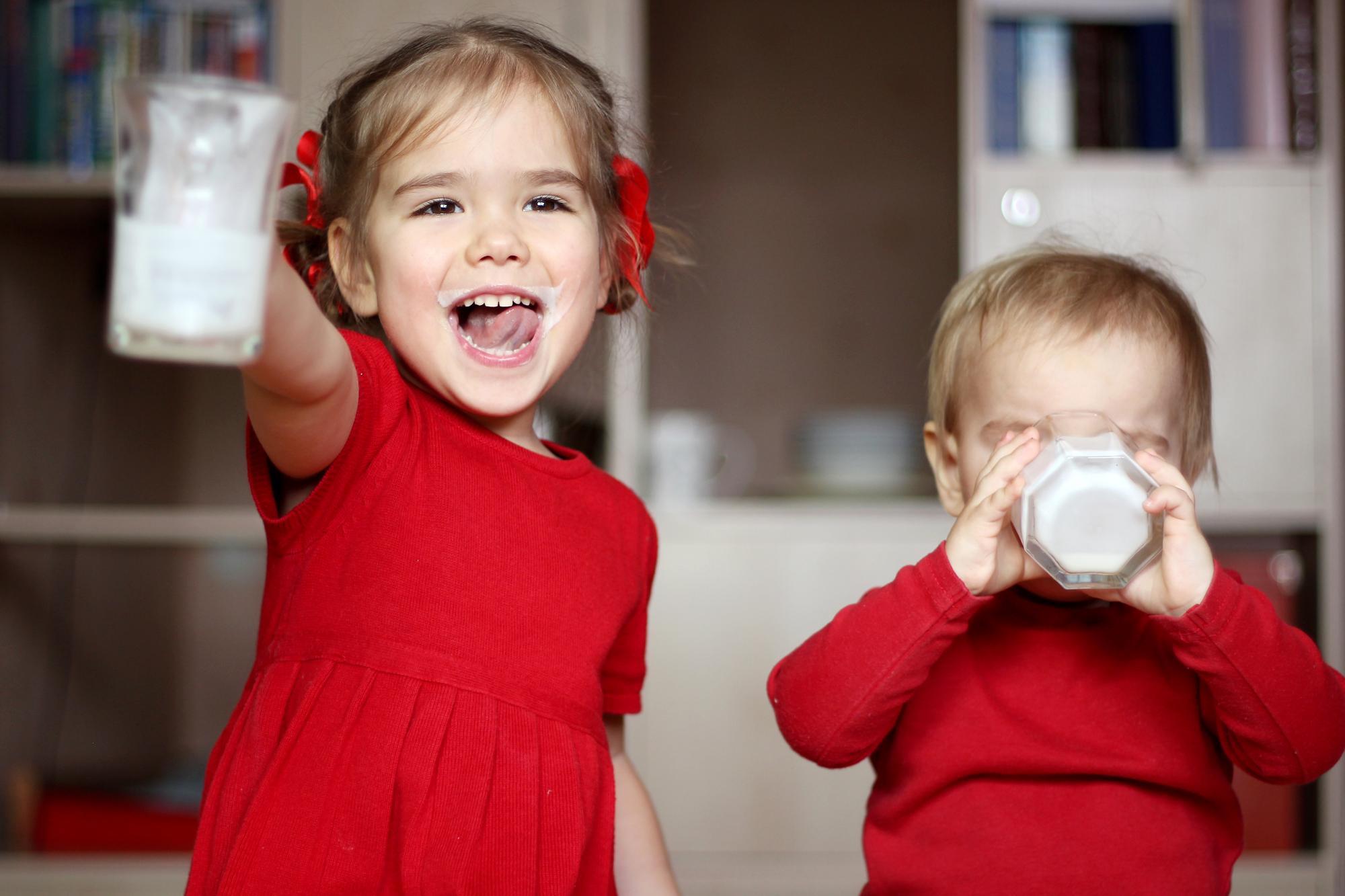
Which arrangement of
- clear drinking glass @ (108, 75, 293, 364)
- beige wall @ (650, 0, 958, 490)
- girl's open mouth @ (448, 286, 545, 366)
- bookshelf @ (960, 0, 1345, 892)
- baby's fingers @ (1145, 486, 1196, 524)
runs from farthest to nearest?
beige wall @ (650, 0, 958, 490)
bookshelf @ (960, 0, 1345, 892)
girl's open mouth @ (448, 286, 545, 366)
baby's fingers @ (1145, 486, 1196, 524)
clear drinking glass @ (108, 75, 293, 364)

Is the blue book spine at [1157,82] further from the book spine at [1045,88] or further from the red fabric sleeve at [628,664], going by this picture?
the red fabric sleeve at [628,664]

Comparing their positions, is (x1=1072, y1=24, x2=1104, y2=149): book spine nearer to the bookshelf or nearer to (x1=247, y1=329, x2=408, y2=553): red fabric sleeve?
the bookshelf

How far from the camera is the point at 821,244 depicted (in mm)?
2666

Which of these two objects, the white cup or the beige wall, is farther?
the beige wall

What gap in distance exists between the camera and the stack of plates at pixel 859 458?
2129mm

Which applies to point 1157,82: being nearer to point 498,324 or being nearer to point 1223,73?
point 1223,73

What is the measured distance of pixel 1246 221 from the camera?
201 cm

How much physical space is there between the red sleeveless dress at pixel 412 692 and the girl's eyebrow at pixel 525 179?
0.38ft

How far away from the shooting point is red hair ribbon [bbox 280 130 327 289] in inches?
37.1

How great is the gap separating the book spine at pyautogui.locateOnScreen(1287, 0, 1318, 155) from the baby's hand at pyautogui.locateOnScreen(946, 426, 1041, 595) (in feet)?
5.06

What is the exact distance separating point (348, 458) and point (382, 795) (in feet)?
0.70

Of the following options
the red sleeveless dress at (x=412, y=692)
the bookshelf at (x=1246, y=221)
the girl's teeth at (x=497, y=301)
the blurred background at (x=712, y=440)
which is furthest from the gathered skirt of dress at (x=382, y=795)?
the bookshelf at (x=1246, y=221)

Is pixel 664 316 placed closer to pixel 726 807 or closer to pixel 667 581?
pixel 667 581

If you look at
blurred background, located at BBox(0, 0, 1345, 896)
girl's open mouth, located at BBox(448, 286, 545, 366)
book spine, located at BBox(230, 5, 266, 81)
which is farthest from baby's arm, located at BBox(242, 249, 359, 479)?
book spine, located at BBox(230, 5, 266, 81)
